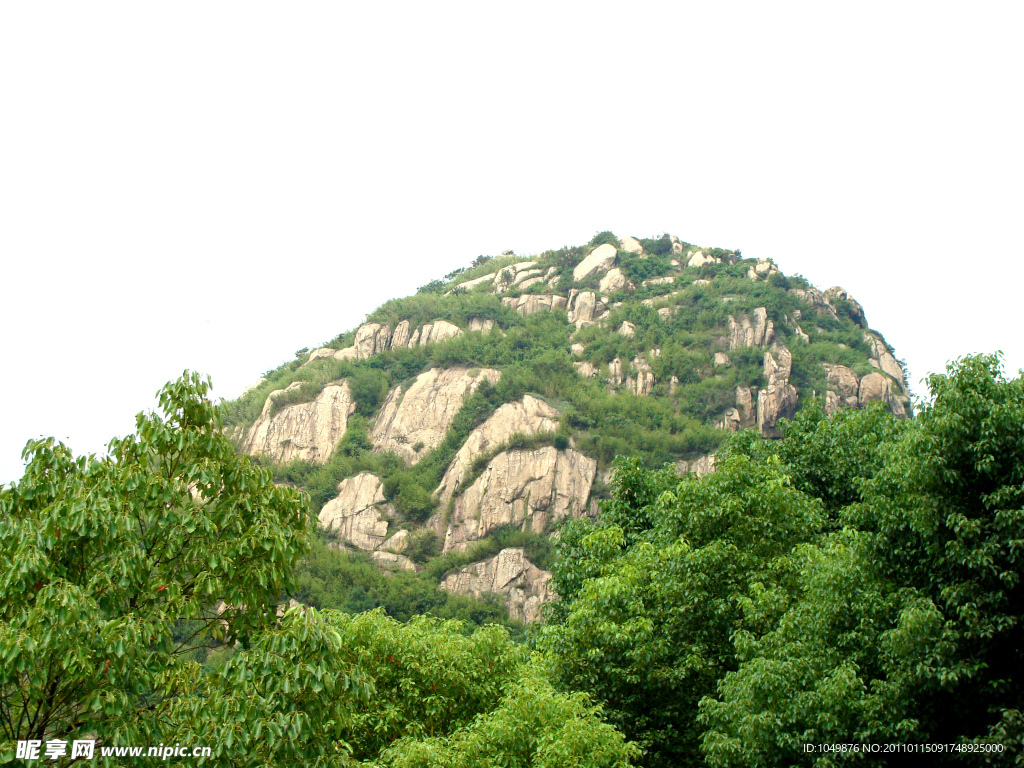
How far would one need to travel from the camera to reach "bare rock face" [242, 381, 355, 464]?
7562cm

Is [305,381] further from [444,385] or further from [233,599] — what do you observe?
[233,599]

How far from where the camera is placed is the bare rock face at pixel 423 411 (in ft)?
250

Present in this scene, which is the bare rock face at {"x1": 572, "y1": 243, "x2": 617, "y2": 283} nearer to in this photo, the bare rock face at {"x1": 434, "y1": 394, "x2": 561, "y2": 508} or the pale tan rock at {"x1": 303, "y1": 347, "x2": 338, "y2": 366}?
the pale tan rock at {"x1": 303, "y1": 347, "x2": 338, "y2": 366}

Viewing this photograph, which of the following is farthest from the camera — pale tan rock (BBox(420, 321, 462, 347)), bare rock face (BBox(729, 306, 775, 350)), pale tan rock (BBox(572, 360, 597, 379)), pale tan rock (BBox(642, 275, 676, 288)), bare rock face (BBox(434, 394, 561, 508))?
pale tan rock (BBox(642, 275, 676, 288))

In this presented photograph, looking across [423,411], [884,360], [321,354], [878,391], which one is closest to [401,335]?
[321,354]

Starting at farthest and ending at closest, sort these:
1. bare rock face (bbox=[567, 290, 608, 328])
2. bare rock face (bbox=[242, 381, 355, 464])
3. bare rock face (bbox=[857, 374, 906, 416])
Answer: bare rock face (bbox=[567, 290, 608, 328])
bare rock face (bbox=[242, 381, 355, 464])
bare rock face (bbox=[857, 374, 906, 416])

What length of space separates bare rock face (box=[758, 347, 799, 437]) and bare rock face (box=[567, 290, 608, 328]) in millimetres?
21409

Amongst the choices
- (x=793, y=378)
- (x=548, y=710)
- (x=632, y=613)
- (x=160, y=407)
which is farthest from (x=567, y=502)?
(x=160, y=407)

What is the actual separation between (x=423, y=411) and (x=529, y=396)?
10.2 m

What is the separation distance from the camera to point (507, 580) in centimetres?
6109

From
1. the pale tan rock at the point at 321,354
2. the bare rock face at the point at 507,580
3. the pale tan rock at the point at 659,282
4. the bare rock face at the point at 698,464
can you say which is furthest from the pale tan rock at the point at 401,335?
the bare rock face at the point at 698,464

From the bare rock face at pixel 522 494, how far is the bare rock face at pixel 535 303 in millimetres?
32116

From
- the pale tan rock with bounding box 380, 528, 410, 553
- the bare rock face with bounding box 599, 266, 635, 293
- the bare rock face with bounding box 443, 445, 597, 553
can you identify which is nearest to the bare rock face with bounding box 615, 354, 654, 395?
the bare rock face with bounding box 443, 445, 597, 553

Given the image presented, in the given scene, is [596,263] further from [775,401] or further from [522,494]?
[522,494]
